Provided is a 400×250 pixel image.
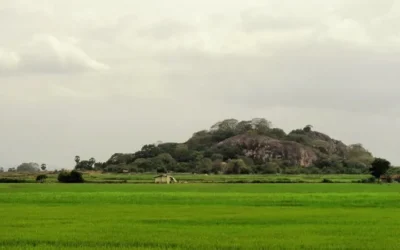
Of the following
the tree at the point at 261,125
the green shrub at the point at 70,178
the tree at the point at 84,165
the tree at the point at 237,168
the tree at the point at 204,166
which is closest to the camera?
the green shrub at the point at 70,178

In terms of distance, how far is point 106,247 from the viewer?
16078 mm

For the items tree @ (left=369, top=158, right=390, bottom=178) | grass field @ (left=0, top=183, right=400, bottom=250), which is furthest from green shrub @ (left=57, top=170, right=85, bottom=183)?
grass field @ (left=0, top=183, right=400, bottom=250)

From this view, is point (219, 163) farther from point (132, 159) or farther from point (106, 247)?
point (106, 247)

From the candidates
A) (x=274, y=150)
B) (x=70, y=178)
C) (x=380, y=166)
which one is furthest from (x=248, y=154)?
(x=70, y=178)

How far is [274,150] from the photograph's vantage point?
146375mm

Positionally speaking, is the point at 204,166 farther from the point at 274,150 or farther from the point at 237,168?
the point at 274,150

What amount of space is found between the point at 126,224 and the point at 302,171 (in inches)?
4048

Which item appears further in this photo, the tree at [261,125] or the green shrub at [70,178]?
the tree at [261,125]

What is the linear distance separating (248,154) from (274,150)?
617 centimetres

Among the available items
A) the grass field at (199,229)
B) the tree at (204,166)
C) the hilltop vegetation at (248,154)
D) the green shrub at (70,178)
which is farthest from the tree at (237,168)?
the grass field at (199,229)

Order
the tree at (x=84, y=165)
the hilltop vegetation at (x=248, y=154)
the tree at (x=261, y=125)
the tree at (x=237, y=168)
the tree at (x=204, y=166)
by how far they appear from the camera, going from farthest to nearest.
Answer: the tree at (x=261, y=125)
the tree at (x=84, y=165)
the hilltop vegetation at (x=248, y=154)
the tree at (x=204, y=166)
the tree at (x=237, y=168)

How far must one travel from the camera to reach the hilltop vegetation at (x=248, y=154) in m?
126

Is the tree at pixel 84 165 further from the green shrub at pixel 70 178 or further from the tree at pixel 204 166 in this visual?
the green shrub at pixel 70 178

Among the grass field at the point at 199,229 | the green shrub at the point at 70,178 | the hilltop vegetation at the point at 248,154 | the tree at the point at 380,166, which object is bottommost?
the grass field at the point at 199,229
